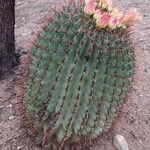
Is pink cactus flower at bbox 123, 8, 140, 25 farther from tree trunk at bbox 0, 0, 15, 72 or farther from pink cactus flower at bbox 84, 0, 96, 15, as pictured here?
tree trunk at bbox 0, 0, 15, 72

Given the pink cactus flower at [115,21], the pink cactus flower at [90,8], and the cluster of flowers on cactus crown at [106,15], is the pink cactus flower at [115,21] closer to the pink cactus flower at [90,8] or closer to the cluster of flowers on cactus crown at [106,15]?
the cluster of flowers on cactus crown at [106,15]

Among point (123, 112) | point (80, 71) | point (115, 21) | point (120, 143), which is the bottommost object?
point (120, 143)

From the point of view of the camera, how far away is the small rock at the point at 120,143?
3.51 m

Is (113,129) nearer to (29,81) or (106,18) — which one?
(29,81)

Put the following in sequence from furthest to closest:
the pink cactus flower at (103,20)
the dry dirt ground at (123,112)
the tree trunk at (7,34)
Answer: the tree trunk at (7,34) → the dry dirt ground at (123,112) → the pink cactus flower at (103,20)

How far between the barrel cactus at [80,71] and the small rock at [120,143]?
0.37 m

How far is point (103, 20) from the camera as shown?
2.88m

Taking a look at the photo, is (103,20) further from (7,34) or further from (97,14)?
(7,34)

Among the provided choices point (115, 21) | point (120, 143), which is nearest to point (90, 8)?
point (115, 21)

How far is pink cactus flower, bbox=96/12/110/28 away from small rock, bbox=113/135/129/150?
3.27ft

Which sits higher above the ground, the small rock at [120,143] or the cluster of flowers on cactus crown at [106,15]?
the cluster of flowers on cactus crown at [106,15]

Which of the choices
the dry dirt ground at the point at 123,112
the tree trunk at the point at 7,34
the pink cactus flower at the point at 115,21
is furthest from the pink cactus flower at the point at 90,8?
the tree trunk at the point at 7,34

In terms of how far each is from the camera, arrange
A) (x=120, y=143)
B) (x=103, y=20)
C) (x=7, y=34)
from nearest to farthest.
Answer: (x=103, y=20)
(x=120, y=143)
(x=7, y=34)

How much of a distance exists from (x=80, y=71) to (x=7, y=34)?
1.14 meters
